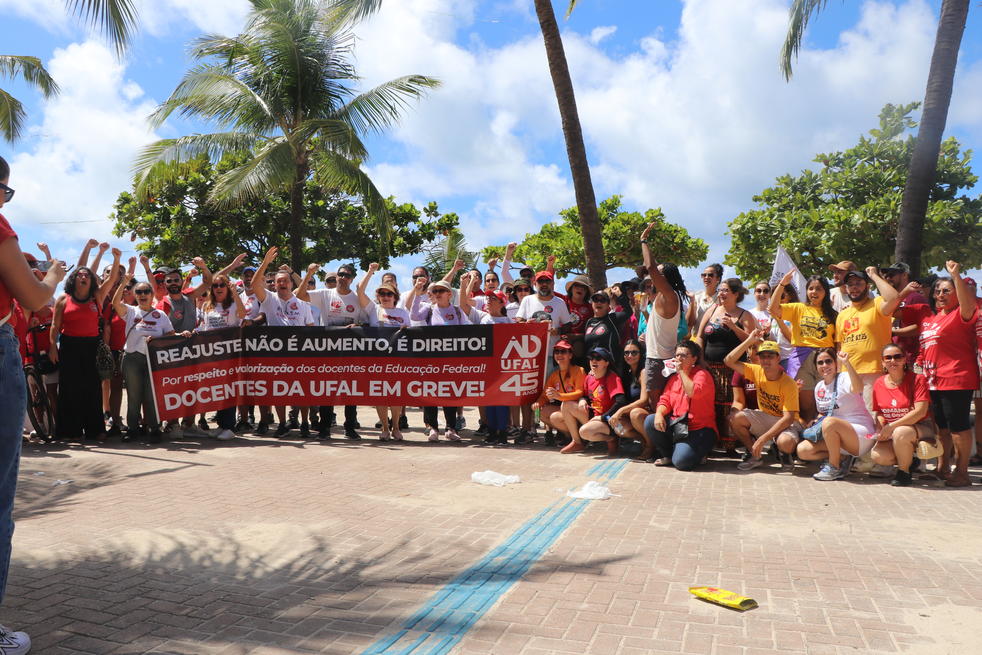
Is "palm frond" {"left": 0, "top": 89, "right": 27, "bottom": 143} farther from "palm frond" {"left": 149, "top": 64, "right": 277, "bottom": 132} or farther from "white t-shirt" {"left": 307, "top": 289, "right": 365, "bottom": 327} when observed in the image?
"white t-shirt" {"left": 307, "top": 289, "right": 365, "bottom": 327}

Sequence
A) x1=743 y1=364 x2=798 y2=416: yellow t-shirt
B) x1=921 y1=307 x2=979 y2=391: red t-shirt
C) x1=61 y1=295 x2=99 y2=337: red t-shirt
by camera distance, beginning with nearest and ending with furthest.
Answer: x1=921 y1=307 x2=979 y2=391: red t-shirt < x1=743 y1=364 x2=798 y2=416: yellow t-shirt < x1=61 y1=295 x2=99 y2=337: red t-shirt

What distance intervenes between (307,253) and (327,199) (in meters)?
2.40

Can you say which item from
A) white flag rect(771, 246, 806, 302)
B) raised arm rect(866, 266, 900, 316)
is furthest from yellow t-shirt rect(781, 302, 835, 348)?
raised arm rect(866, 266, 900, 316)

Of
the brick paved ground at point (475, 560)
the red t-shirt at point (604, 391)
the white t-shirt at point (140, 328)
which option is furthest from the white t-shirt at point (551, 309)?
the white t-shirt at point (140, 328)

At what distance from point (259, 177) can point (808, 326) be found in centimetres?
1378

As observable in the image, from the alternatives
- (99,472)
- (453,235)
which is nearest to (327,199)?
(453,235)

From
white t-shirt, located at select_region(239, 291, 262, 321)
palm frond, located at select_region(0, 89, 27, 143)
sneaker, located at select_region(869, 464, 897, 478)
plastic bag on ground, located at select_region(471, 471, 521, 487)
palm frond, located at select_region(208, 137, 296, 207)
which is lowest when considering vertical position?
sneaker, located at select_region(869, 464, 897, 478)

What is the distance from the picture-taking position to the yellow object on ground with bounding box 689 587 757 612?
3.80 meters

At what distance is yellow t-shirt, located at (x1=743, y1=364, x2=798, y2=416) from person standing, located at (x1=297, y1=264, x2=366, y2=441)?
526cm

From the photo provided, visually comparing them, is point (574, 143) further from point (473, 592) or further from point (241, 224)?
point (241, 224)

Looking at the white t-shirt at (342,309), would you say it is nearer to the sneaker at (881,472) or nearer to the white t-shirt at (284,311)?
the white t-shirt at (284,311)

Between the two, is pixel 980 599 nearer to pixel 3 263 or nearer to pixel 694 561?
pixel 694 561

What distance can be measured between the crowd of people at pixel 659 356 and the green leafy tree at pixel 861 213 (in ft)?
34.3

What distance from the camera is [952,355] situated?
6.89m
